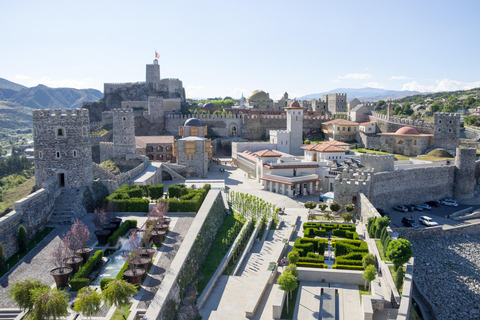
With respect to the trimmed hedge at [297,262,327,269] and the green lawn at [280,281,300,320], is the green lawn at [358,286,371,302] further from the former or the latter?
the green lawn at [280,281,300,320]

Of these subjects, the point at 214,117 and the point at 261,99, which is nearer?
the point at 214,117

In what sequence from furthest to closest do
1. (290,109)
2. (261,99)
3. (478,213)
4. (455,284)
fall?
1. (261,99)
2. (290,109)
3. (478,213)
4. (455,284)

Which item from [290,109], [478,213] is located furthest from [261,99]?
[478,213]

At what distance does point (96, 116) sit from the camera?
5556cm

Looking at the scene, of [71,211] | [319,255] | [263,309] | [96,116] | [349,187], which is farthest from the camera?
[96,116]

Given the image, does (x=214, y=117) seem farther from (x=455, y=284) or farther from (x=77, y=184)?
(x=455, y=284)

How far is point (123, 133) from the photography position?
104 ft

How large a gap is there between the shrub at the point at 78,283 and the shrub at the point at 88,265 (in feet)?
0.99

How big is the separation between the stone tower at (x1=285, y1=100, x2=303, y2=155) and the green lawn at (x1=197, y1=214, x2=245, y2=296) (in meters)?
21.2

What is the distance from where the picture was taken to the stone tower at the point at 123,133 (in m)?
31.5

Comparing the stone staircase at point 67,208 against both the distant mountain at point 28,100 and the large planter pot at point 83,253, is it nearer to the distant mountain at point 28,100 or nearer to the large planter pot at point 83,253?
the large planter pot at point 83,253

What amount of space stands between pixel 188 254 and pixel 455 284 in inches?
548

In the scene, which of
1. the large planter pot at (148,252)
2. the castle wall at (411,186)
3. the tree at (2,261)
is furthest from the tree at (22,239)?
the castle wall at (411,186)

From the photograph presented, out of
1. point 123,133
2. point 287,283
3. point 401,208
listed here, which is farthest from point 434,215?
point 123,133
